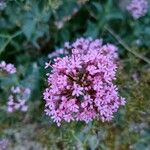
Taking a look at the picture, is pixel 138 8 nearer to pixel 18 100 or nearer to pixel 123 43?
pixel 123 43

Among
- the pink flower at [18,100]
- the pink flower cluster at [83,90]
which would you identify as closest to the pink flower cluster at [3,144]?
the pink flower at [18,100]

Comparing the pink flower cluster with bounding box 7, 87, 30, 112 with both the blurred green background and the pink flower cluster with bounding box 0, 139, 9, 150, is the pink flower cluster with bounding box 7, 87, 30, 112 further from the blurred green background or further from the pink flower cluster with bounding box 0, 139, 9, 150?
the pink flower cluster with bounding box 0, 139, 9, 150

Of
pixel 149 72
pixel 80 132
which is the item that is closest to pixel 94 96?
pixel 80 132

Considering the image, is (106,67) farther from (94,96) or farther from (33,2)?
(33,2)

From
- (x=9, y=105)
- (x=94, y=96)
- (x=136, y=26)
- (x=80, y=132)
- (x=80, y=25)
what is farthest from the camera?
(x=80, y=25)

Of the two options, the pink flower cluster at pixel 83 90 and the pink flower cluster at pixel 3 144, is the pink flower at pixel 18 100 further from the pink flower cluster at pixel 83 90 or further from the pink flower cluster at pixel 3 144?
the pink flower cluster at pixel 83 90

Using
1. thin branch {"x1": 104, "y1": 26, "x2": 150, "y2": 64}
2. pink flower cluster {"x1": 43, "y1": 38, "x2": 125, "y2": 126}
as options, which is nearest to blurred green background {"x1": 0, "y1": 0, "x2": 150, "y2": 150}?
thin branch {"x1": 104, "y1": 26, "x2": 150, "y2": 64}
